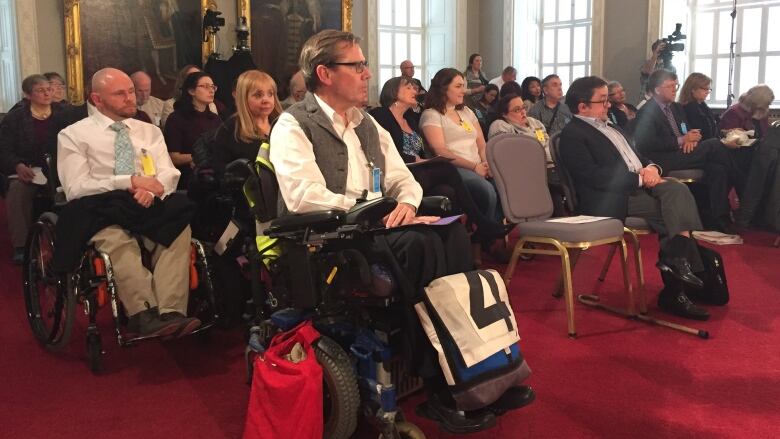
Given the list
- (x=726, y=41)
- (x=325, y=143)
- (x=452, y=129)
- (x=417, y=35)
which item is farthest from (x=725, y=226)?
(x=417, y=35)

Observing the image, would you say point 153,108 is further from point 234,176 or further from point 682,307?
point 682,307

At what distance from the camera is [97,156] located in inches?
123

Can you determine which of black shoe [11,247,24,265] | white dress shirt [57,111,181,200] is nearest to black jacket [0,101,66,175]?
black shoe [11,247,24,265]

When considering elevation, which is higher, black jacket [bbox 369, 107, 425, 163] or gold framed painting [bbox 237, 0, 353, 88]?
gold framed painting [bbox 237, 0, 353, 88]

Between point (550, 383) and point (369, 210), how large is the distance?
1148 millimetres

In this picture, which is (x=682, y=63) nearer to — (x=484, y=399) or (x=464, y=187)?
(x=464, y=187)

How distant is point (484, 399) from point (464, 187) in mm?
Answer: 2674

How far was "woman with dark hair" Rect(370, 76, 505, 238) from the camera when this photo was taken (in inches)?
178

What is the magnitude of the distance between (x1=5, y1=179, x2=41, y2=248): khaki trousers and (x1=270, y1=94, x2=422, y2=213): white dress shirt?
3490mm

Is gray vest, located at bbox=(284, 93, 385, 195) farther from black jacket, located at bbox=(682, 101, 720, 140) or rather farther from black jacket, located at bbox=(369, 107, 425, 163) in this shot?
black jacket, located at bbox=(682, 101, 720, 140)

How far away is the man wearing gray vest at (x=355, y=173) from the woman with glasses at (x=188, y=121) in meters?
1.97

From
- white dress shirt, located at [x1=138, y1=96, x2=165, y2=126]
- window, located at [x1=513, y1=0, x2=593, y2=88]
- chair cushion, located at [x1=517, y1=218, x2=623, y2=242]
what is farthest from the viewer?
window, located at [x1=513, y1=0, x2=593, y2=88]

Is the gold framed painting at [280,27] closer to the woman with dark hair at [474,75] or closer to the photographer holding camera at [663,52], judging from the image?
the woman with dark hair at [474,75]

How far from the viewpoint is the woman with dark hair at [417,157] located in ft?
14.9
